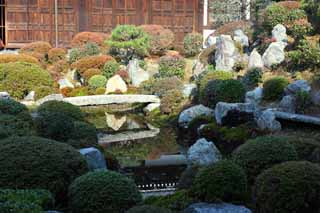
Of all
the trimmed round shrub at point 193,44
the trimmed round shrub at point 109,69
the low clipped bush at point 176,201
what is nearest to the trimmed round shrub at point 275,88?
the trimmed round shrub at point 109,69

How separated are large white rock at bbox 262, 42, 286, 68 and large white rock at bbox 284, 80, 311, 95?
4.02 m

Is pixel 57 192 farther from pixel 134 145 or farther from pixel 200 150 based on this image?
pixel 134 145

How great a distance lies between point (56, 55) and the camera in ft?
86.0

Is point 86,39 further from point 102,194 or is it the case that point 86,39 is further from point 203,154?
point 102,194

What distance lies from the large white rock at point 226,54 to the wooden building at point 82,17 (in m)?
7.93

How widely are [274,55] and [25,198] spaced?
51.9 feet

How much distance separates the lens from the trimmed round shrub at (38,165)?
732 centimetres

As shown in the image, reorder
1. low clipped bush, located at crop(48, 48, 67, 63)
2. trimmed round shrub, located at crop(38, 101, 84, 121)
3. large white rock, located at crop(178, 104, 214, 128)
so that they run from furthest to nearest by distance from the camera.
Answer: low clipped bush, located at crop(48, 48, 67, 63) < large white rock, located at crop(178, 104, 214, 128) < trimmed round shrub, located at crop(38, 101, 84, 121)

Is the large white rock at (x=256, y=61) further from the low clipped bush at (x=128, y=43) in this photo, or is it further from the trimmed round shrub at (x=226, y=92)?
the low clipped bush at (x=128, y=43)

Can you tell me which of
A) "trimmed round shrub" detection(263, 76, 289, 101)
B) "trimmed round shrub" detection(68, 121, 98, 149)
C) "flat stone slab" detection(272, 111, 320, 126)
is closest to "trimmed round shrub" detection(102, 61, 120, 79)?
"trimmed round shrub" detection(263, 76, 289, 101)

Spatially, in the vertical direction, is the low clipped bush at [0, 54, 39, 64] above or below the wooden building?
below

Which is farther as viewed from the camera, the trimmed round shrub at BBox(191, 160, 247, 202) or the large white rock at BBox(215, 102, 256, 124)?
the large white rock at BBox(215, 102, 256, 124)

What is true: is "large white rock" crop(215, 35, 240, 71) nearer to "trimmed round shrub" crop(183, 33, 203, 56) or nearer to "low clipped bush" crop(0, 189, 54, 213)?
"trimmed round shrub" crop(183, 33, 203, 56)

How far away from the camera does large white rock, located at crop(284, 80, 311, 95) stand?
52.6ft
